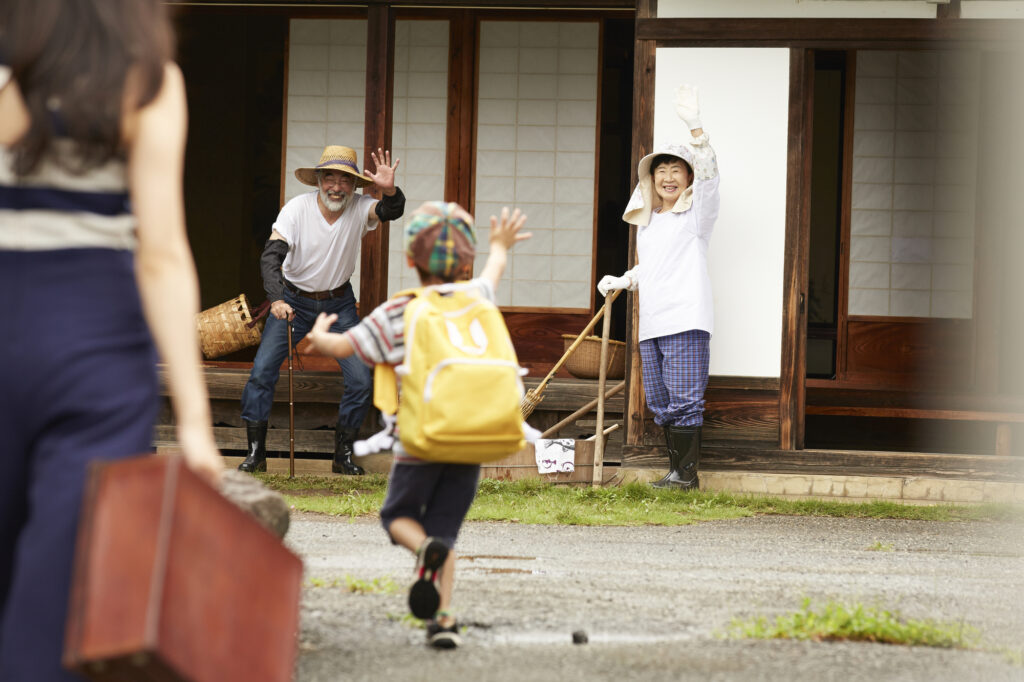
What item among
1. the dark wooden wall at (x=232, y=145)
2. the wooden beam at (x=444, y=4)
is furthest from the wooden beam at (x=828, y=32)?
the dark wooden wall at (x=232, y=145)

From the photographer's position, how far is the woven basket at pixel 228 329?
8.54 meters

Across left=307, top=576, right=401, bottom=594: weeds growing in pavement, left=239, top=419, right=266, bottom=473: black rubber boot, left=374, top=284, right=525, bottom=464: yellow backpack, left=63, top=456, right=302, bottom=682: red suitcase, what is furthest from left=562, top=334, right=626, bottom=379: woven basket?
left=63, top=456, right=302, bottom=682: red suitcase

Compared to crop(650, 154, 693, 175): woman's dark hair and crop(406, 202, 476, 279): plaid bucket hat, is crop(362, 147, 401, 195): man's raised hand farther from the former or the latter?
crop(406, 202, 476, 279): plaid bucket hat

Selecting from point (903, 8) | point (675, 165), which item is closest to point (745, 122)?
point (675, 165)

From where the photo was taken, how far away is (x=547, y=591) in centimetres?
416

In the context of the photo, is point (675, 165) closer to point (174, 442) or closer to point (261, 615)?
point (174, 442)

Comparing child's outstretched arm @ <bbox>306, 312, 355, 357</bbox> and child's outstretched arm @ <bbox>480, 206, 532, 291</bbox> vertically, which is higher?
child's outstretched arm @ <bbox>480, 206, 532, 291</bbox>

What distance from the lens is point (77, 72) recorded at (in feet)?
5.73

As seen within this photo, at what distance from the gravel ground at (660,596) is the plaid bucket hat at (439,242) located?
1.06 m

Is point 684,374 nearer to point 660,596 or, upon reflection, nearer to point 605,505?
point 605,505

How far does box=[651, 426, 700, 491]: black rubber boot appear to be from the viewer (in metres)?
7.04

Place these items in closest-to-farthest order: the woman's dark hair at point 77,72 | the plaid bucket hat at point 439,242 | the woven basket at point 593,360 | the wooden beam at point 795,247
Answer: the woman's dark hair at point 77,72 → the plaid bucket hat at point 439,242 → the wooden beam at point 795,247 → the woven basket at point 593,360

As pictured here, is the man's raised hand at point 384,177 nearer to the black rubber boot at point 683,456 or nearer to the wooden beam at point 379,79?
the wooden beam at point 379,79

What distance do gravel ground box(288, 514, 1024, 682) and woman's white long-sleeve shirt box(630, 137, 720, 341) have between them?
127 centimetres
